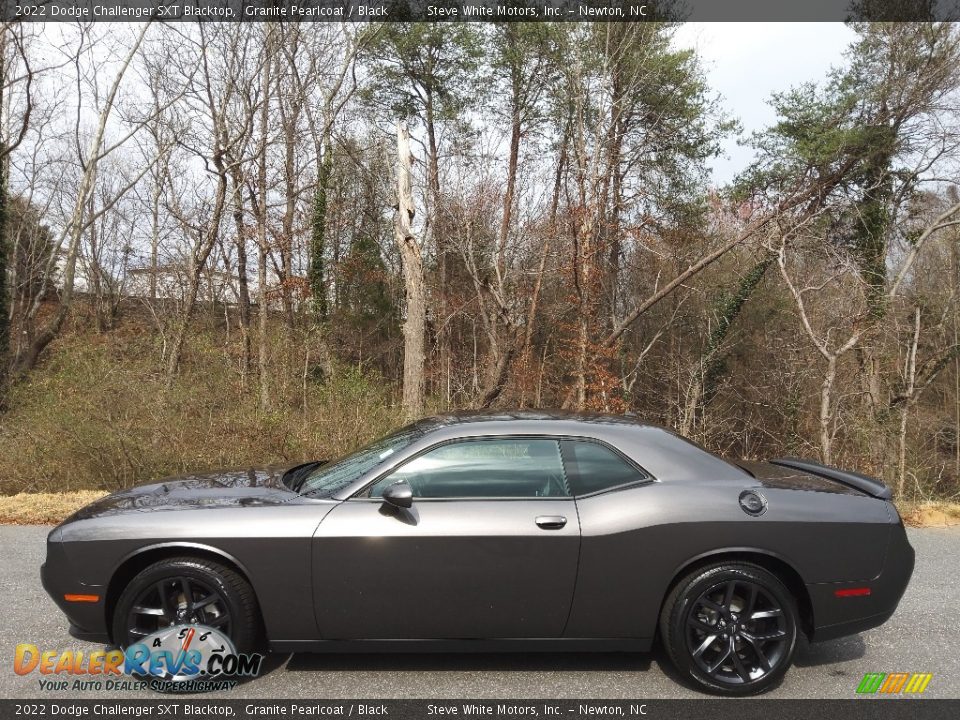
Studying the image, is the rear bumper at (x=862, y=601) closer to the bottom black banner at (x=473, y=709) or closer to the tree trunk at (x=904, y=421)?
the bottom black banner at (x=473, y=709)

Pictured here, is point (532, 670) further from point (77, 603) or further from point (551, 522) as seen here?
point (77, 603)

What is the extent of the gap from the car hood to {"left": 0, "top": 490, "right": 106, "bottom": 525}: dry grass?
149 inches

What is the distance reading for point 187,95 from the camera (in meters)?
20.1

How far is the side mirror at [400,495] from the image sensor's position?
11.5ft

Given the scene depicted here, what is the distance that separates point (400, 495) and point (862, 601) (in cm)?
242

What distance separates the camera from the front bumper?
11.8 feet

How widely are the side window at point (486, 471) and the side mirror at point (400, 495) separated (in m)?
0.18

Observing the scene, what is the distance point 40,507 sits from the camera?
771 centimetres

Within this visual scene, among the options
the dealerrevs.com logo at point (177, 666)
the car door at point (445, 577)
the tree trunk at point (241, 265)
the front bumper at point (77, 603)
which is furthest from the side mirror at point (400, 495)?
the tree trunk at point (241, 265)

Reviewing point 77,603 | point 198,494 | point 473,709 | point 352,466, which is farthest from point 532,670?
point 77,603

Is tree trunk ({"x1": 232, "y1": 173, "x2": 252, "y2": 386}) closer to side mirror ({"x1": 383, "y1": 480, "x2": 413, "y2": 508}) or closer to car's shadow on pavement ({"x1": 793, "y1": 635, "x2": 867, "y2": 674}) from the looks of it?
side mirror ({"x1": 383, "y1": 480, "x2": 413, "y2": 508})

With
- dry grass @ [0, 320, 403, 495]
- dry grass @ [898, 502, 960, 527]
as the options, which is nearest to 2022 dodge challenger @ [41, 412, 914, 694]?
dry grass @ [898, 502, 960, 527]

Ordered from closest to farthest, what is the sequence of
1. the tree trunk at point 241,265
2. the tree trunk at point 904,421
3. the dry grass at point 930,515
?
the dry grass at point 930,515
the tree trunk at point 904,421
the tree trunk at point 241,265

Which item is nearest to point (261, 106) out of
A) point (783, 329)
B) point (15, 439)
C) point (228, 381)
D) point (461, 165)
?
point (461, 165)
